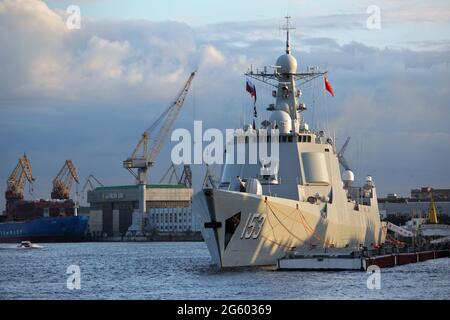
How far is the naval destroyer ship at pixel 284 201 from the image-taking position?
51.6m

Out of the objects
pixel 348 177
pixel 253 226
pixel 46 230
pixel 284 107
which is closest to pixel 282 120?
pixel 284 107

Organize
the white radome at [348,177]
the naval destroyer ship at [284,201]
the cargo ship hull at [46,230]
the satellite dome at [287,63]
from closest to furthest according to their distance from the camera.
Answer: the naval destroyer ship at [284,201] < the satellite dome at [287,63] < the white radome at [348,177] < the cargo ship hull at [46,230]

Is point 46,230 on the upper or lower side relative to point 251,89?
lower

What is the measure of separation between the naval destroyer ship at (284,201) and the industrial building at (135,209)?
110523 millimetres

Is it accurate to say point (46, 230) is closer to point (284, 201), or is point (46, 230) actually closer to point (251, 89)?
point (251, 89)

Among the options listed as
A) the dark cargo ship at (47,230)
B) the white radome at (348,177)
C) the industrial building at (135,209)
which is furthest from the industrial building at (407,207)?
the white radome at (348,177)

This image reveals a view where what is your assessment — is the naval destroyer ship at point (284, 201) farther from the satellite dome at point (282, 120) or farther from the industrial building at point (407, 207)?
the industrial building at point (407, 207)

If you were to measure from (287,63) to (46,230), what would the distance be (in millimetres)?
104911

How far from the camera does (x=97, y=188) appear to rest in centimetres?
19700

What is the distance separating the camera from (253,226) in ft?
171

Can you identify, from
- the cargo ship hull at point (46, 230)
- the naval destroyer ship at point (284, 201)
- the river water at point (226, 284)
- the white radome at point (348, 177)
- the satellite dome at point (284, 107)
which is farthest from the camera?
the cargo ship hull at point (46, 230)
